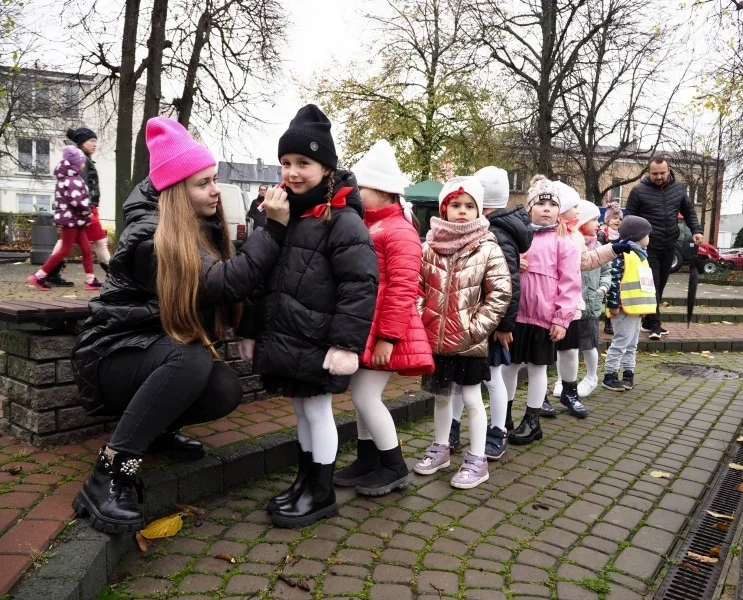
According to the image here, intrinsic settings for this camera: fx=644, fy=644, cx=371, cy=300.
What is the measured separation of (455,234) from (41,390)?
2.47 m

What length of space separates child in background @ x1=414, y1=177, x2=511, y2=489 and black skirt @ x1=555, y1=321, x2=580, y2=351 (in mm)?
1807

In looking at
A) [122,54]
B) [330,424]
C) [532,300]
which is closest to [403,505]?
[330,424]

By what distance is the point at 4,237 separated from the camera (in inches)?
890

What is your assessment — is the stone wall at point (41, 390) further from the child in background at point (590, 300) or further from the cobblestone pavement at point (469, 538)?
the child in background at point (590, 300)

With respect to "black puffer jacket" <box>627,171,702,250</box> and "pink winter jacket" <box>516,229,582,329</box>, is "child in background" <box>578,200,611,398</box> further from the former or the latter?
"black puffer jacket" <box>627,171,702,250</box>

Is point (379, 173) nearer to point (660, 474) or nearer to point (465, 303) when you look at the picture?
point (465, 303)

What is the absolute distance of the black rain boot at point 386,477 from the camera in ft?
11.5

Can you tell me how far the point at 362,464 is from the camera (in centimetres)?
379

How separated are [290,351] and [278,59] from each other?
12.8 metres

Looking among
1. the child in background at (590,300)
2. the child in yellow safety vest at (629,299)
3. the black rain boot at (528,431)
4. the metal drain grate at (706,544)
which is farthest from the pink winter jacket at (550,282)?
the child in yellow safety vest at (629,299)

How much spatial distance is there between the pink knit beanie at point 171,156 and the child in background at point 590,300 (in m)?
3.80

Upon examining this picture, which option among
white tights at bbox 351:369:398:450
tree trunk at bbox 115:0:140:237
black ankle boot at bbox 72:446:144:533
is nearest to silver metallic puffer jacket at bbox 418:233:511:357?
white tights at bbox 351:369:398:450

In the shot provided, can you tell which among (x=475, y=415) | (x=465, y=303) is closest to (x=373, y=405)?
(x=475, y=415)

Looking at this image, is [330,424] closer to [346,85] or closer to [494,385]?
[494,385]
